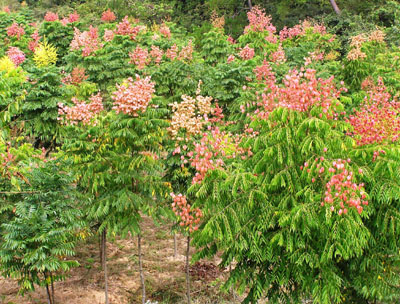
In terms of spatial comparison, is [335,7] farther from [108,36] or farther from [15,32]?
[15,32]

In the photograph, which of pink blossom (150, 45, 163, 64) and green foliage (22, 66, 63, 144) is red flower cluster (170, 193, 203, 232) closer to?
green foliage (22, 66, 63, 144)

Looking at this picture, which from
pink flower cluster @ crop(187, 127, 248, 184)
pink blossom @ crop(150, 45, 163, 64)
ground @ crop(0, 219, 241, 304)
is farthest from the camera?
pink blossom @ crop(150, 45, 163, 64)

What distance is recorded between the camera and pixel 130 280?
10.3 meters

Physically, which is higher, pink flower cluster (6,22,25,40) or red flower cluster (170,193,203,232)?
pink flower cluster (6,22,25,40)

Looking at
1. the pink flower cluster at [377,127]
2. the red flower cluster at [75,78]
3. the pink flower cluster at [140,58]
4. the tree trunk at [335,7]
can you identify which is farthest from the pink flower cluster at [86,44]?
the tree trunk at [335,7]

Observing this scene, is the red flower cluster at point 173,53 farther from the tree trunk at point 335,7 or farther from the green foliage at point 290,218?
the tree trunk at point 335,7

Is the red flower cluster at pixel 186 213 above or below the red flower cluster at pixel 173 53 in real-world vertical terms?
below

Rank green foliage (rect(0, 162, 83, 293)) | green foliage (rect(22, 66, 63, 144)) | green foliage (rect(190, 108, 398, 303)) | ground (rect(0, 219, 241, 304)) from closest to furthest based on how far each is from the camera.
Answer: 1. green foliage (rect(190, 108, 398, 303))
2. green foliage (rect(0, 162, 83, 293))
3. green foliage (rect(22, 66, 63, 144))
4. ground (rect(0, 219, 241, 304))

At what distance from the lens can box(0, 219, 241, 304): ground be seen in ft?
30.8

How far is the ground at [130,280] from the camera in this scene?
30.8 feet

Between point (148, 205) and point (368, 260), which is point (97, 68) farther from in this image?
point (368, 260)

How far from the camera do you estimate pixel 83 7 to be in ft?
82.1

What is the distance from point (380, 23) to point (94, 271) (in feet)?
66.0

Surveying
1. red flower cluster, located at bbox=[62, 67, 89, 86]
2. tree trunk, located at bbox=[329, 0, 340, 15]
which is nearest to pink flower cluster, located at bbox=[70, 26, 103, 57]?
red flower cluster, located at bbox=[62, 67, 89, 86]
